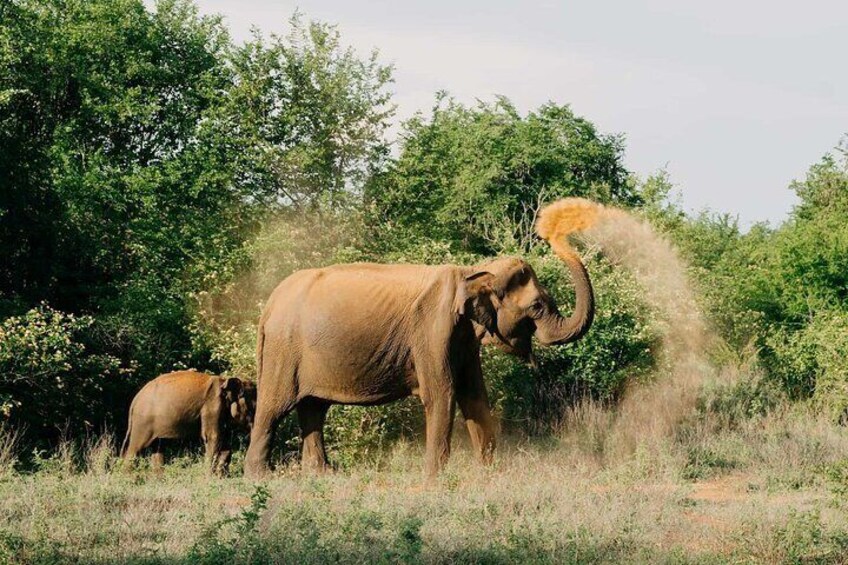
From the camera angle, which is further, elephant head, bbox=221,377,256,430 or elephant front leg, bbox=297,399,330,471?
elephant head, bbox=221,377,256,430

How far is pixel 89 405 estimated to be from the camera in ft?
62.1

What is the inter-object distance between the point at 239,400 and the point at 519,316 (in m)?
4.50

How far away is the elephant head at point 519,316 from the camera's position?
48.5ft

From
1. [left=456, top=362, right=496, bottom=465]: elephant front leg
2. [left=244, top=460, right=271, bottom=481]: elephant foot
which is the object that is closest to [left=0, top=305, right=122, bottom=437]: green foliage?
[left=244, top=460, right=271, bottom=481]: elephant foot

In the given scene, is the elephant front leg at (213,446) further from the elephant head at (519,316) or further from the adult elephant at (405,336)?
the elephant head at (519,316)

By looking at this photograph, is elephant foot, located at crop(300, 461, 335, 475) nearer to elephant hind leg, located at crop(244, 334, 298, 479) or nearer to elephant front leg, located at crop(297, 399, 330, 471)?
elephant front leg, located at crop(297, 399, 330, 471)

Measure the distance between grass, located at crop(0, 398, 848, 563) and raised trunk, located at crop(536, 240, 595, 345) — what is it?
1574mm

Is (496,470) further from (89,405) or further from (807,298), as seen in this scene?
(807,298)

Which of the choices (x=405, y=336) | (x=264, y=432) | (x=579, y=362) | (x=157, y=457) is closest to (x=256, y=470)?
(x=264, y=432)

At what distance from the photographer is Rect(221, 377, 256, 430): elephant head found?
16.9m

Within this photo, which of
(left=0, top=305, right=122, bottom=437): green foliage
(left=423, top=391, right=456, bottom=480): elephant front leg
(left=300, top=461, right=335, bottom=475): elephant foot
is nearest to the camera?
(left=423, top=391, right=456, bottom=480): elephant front leg

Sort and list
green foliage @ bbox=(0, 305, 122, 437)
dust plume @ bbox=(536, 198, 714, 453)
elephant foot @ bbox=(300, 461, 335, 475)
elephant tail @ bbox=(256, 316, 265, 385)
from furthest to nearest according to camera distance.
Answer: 1. green foliage @ bbox=(0, 305, 122, 437)
2. elephant tail @ bbox=(256, 316, 265, 385)
3. elephant foot @ bbox=(300, 461, 335, 475)
4. dust plume @ bbox=(536, 198, 714, 453)

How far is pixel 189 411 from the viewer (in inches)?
656

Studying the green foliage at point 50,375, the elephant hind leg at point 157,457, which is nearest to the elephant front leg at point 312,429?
the elephant hind leg at point 157,457
